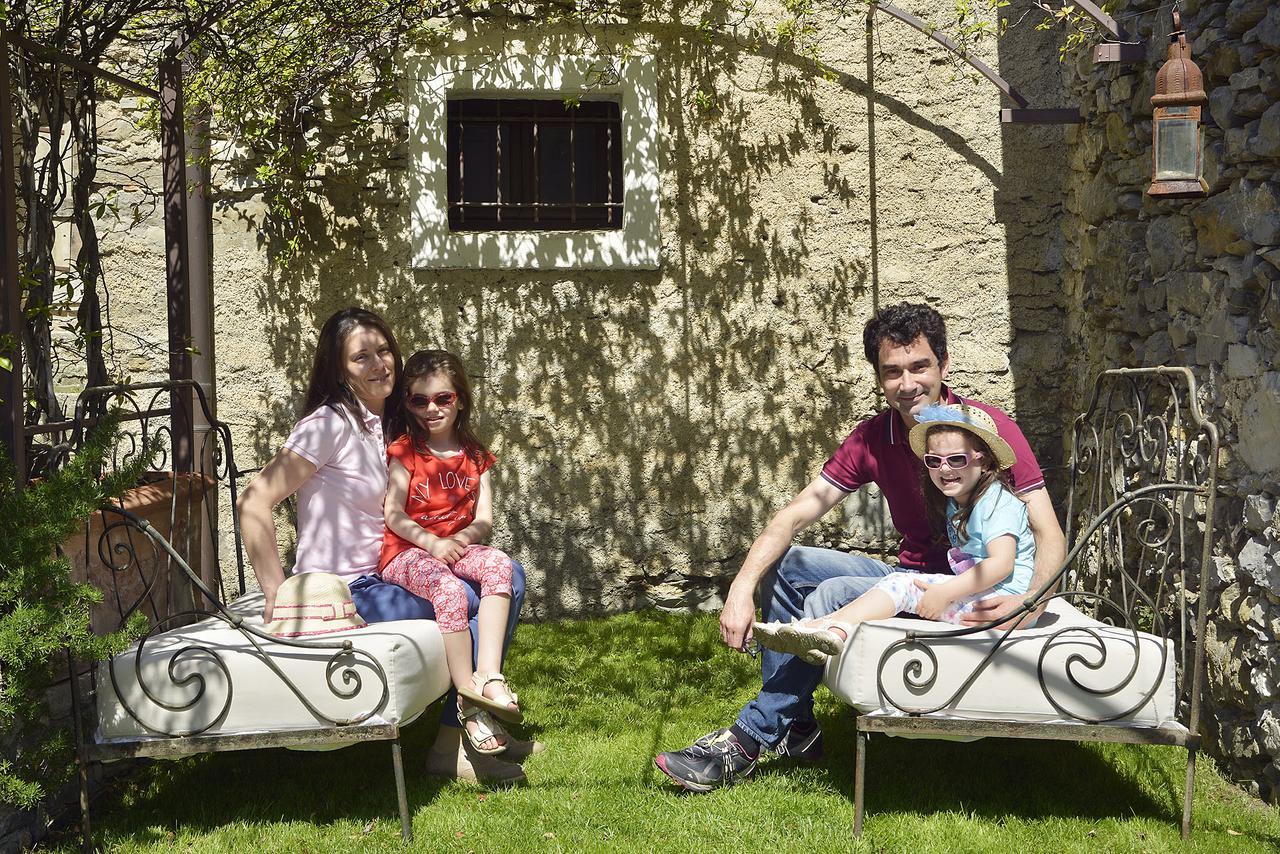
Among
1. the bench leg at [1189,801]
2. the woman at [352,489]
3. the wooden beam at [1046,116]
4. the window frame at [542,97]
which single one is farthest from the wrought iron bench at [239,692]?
the wooden beam at [1046,116]

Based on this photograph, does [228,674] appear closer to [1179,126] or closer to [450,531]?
[450,531]

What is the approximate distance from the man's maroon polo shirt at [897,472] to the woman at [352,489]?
1.12 meters

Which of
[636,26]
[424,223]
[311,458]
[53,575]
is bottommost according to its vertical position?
[53,575]

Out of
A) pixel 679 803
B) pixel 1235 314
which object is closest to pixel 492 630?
pixel 679 803

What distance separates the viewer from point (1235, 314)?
11.0ft

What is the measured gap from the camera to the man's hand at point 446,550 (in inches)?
141

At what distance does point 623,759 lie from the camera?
3.59m

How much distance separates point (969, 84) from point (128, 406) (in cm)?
422

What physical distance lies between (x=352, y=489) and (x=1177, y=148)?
2.70 meters

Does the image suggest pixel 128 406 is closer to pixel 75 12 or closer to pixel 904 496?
pixel 75 12

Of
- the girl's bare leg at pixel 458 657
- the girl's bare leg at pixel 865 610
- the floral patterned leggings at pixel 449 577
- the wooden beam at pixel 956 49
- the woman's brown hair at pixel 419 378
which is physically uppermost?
the wooden beam at pixel 956 49

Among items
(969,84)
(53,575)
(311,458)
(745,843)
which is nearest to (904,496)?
(745,843)

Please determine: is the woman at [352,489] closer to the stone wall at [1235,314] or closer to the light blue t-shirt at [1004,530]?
the light blue t-shirt at [1004,530]

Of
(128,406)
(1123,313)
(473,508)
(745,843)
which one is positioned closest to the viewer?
(745,843)
